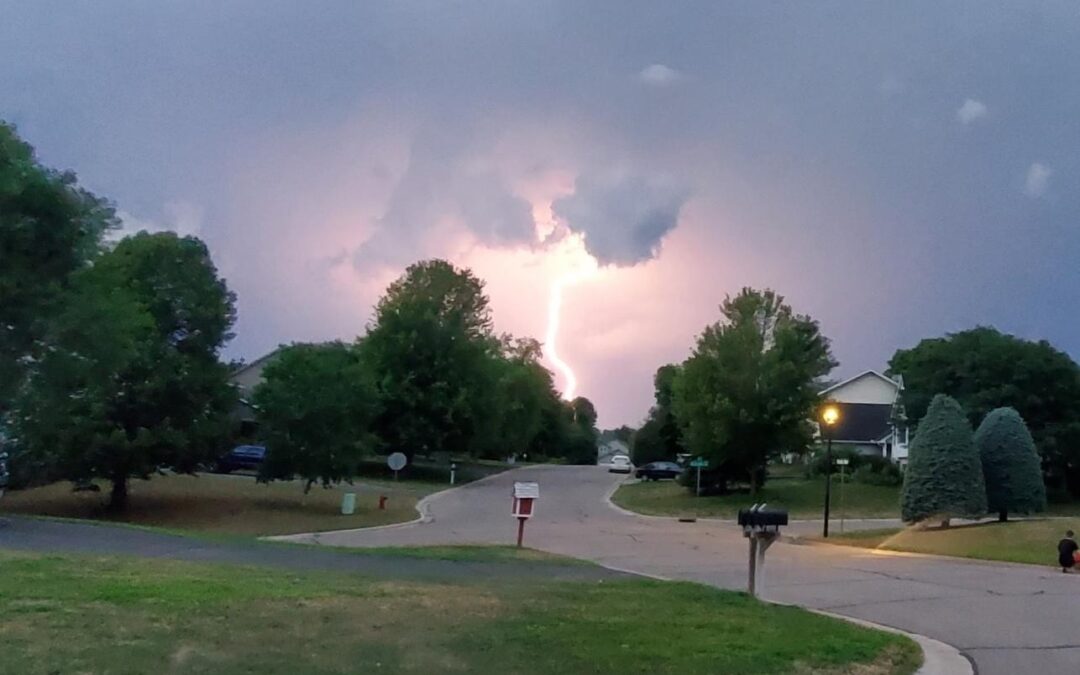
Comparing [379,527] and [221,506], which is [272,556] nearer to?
[379,527]

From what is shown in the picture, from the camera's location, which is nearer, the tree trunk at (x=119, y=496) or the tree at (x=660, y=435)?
the tree trunk at (x=119, y=496)

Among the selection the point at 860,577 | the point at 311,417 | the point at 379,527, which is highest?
the point at 311,417

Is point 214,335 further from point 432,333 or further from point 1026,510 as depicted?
point 1026,510

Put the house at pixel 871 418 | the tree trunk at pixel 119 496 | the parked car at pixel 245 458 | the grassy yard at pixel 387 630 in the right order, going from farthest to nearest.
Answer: the house at pixel 871 418
the parked car at pixel 245 458
the tree trunk at pixel 119 496
the grassy yard at pixel 387 630

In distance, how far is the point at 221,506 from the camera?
4219 centimetres

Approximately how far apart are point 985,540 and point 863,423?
62.9m

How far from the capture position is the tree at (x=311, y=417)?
43500mm

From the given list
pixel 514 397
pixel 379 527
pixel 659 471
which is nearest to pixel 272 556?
pixel 379 527

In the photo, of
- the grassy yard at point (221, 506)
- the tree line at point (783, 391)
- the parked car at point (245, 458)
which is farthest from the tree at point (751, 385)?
A: the parked car at point (245, 458)

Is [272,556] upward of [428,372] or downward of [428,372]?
downward

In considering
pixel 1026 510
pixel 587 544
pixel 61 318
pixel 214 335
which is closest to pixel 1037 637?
pixel 587 544

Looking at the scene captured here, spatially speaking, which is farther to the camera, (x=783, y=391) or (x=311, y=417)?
(x=783, y=391)

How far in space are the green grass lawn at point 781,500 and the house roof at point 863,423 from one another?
25607 millimetres

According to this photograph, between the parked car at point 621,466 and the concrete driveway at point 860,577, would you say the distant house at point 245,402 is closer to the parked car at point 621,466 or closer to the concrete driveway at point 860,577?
→ the concrete driveway at point 860,577
